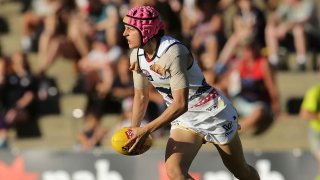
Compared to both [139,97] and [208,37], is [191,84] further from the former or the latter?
[208,37]

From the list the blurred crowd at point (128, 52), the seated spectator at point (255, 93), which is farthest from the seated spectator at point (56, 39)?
the seated spectator at point (255, 93)

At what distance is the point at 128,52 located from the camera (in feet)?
50.6

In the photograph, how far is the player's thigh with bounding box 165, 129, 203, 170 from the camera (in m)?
8.55

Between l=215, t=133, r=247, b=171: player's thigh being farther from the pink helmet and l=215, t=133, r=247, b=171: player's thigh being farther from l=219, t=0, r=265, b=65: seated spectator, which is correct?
l=219, t=0, r=265, b=65: seated spectator

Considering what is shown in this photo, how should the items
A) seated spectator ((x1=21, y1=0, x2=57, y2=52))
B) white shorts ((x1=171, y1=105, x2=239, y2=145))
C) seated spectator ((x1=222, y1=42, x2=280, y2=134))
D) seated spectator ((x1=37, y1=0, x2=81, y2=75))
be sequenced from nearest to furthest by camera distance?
white shorts ((x1=171, y1=105, x2=239, y2=145))
seated spectator ((x1=222, y1=42, x2=280, y2=134))
seated spectator ((x1=37, y1=0, x2=81, y2=75))
seated spectator ((x1=21, y1=0, x2=57, y2=52))

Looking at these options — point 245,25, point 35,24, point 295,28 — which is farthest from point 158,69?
point 35,24

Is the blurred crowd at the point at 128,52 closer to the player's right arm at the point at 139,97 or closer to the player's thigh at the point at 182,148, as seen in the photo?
the player's right arm at the point at 139,97

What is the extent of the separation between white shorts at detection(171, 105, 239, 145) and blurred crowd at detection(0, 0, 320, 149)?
501 cm

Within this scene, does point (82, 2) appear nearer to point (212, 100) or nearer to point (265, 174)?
point (265, 174)

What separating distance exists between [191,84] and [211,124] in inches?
17.5

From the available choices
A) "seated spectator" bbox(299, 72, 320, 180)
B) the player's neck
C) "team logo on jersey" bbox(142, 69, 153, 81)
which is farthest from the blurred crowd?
the player's neck

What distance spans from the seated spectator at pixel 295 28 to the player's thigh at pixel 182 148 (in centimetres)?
670

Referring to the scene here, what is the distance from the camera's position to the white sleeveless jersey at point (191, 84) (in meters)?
8.39

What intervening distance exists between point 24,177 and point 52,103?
9.19 ft
